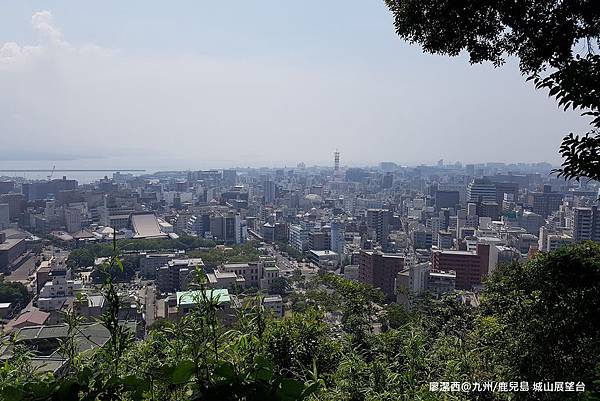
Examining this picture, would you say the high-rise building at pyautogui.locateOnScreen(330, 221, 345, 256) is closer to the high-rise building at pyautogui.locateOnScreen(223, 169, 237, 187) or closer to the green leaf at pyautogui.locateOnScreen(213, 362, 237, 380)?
the green leaf at pyautogui.locateOnScreen(213, 362, 237, 380)

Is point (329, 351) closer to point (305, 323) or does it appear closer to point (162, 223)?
point (305, 323)

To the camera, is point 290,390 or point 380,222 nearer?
point 290,390

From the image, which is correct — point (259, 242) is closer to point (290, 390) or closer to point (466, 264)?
point (466, 264)

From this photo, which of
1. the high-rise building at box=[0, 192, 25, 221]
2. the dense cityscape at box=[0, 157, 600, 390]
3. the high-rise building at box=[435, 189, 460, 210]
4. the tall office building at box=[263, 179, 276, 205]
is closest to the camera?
the dense cityscape at box=[0, 157, 600, 390]

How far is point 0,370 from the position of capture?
3.60 ft

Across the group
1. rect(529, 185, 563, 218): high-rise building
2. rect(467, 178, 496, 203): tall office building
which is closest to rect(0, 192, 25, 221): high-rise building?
rect(467, 178, 496, 203): tall office building

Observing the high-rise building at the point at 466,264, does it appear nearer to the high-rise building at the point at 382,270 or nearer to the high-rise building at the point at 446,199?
the high-rise building at the point at 382,270

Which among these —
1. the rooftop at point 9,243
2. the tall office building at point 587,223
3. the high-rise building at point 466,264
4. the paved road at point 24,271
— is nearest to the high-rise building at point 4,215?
the rooftop at point 9,243

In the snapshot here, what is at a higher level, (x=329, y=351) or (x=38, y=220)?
(x=329, y=351)

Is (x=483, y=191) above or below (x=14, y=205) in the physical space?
above

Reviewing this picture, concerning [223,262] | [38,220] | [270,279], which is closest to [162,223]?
[38,220]

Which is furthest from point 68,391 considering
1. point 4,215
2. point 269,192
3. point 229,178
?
point 229,178

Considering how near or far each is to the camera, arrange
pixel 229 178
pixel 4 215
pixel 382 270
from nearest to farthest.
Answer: pixel 382 270, pixel 4 215, pixel 229 178

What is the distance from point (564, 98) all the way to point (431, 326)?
2.40 metres
